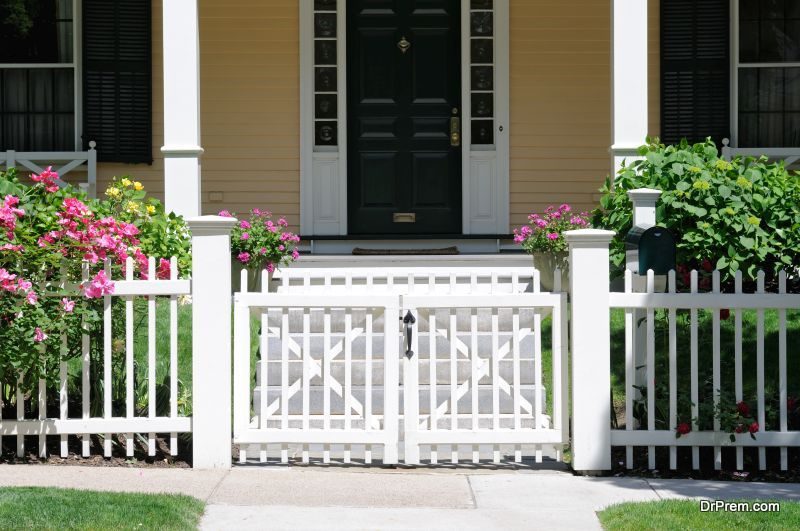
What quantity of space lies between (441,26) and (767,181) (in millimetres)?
4435

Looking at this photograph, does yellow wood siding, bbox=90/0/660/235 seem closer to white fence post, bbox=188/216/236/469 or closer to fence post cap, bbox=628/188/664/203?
fence post cap, bbox=628/188/664/203

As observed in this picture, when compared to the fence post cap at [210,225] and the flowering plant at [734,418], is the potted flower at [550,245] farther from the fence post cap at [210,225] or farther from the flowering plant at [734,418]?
the fence post cap at [210,225]

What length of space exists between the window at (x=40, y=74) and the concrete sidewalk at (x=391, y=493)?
222 inches

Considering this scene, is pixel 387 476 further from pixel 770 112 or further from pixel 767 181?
pixel 770 112

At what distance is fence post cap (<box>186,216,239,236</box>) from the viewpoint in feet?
21.4

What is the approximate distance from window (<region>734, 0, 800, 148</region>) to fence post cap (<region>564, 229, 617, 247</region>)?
553 centimetres

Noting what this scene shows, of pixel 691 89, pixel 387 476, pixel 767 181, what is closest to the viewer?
pixel 387 476

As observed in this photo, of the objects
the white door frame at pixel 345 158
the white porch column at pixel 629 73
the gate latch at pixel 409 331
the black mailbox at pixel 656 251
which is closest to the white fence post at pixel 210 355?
the gate latch at pixel 409 331

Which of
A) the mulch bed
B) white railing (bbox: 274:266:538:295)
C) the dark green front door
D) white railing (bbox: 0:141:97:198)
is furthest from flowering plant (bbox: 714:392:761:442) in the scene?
white railing (bbox: 0:141:97:198)

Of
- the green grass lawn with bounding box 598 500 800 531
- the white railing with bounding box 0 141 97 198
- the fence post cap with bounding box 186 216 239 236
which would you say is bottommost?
the green grass lawn with bounding box 598 500 800 531

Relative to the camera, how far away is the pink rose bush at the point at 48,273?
21.1 feet

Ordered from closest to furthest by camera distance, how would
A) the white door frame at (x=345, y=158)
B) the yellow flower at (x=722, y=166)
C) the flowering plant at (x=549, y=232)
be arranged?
the yellow flower at (x=722, y=166), the flowering plant at (x=549, y=232), the white door frame at (x=345, y=158)

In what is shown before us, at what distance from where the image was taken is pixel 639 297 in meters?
6.56

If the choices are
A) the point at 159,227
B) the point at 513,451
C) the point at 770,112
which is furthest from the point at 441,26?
the point at 513,451
